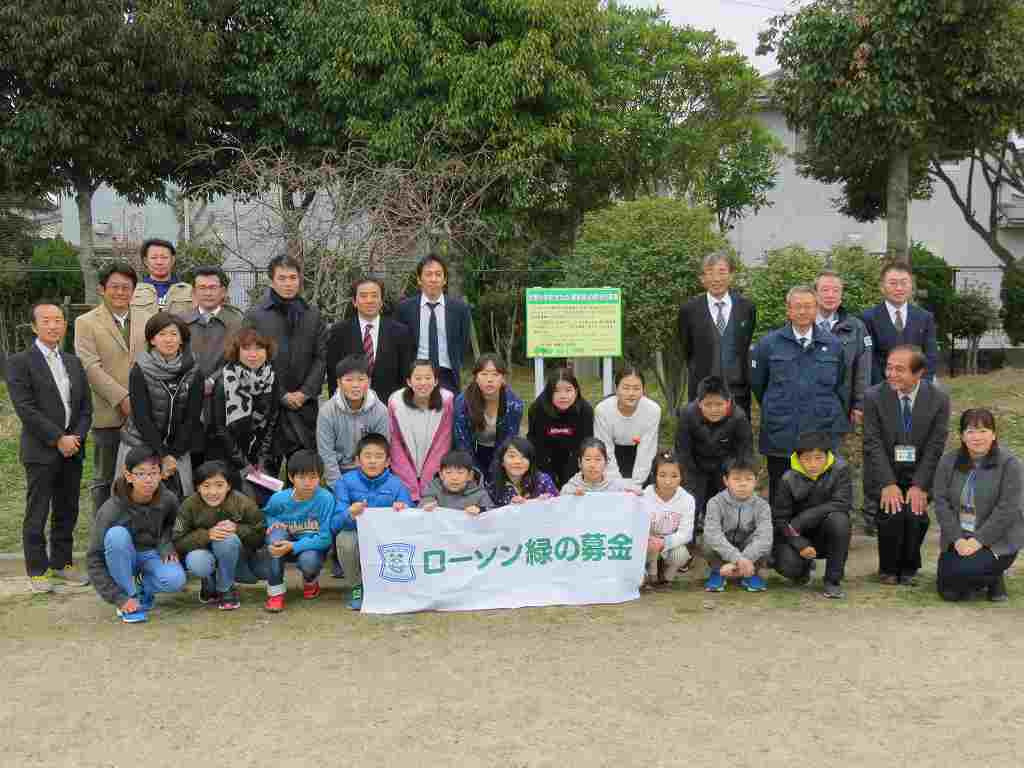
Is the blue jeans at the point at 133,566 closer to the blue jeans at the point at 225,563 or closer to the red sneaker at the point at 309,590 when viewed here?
the blue jeans at the point at 225,563

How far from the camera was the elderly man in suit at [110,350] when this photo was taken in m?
6.43

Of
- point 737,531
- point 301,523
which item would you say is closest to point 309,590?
point 301,523

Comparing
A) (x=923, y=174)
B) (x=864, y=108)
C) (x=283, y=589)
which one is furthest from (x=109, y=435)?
(x=923, y=174)

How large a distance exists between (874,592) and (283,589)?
3.52m

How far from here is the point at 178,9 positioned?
14.9 metres

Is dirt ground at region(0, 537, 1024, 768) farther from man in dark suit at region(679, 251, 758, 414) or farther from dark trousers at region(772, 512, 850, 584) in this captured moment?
man in dark suit at region(679, 251, 758, 414)

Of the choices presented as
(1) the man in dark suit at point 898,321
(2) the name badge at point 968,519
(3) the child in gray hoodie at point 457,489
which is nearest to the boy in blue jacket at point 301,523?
(3) the child in gray hoodie at point 457,489

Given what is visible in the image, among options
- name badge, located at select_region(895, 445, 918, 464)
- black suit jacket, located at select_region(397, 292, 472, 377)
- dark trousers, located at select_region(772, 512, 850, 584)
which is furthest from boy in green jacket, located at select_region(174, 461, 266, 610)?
name badge, located at select_region(895, 445, 918, 464)

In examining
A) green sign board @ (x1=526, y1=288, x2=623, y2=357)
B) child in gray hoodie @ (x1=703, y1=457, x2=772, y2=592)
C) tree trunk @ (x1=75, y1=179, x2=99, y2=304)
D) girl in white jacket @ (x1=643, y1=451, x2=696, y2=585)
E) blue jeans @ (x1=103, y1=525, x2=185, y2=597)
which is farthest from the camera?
tree trunk @ (x1=75, y1=179, x2=99, y2=304)

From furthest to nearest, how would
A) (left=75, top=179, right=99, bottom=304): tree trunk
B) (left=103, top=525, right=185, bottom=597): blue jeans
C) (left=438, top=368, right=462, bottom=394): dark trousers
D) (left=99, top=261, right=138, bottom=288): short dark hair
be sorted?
(left=75, top=179, right=99, bottom=304): tree trunk, (left=438, top=368, right=462, bottom=394): dark trousers, (left=99, top=261, right=138, bottom=288): short dark hair, (left=103, top=525, right=185, bottom=597): blue jeans

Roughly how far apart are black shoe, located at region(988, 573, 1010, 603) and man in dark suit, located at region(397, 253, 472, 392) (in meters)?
3.68

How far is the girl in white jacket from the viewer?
6.05 meters

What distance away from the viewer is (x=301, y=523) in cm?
585

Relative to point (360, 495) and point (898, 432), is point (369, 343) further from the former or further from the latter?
point (898, 432)
